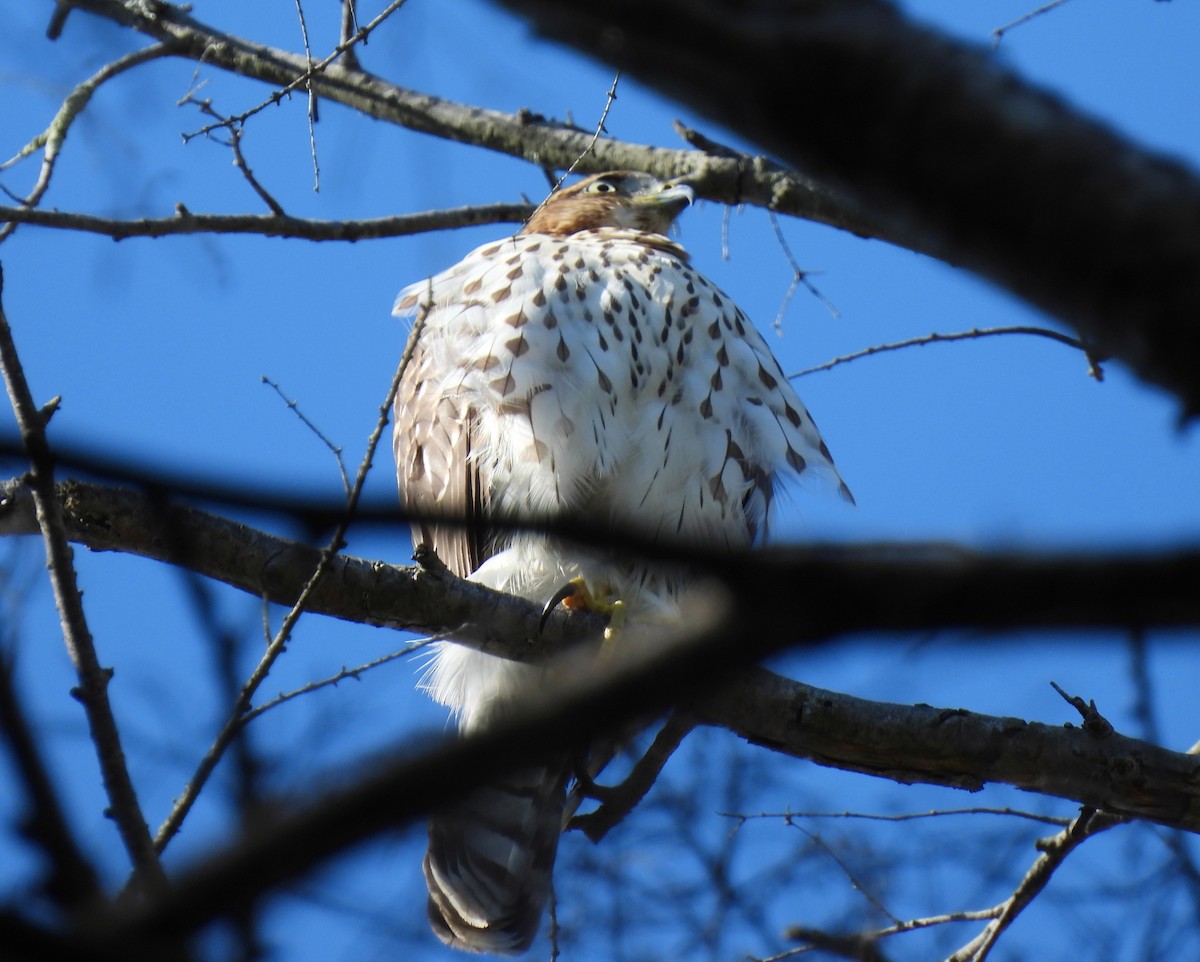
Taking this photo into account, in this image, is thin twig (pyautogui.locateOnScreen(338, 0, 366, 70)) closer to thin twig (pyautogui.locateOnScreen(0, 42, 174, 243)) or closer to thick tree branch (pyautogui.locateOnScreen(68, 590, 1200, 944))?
thin twig (pyautogui.locateOnScreen(0, 42, 174, 243))

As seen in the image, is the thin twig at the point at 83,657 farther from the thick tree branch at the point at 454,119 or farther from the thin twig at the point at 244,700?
→ the thick tree branch at the point at 454,119

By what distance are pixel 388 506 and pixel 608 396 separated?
3.08m

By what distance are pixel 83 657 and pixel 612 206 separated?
3.73 metres

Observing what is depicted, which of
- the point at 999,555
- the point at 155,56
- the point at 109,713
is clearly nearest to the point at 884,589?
the point at 999,555

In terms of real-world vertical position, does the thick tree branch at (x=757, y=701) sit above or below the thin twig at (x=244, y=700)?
above

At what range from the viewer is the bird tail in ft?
12.2

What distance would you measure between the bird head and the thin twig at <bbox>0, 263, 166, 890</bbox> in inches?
129

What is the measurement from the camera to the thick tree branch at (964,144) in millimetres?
958

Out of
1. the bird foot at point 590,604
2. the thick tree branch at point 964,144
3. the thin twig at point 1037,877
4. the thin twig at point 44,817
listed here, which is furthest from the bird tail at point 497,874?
the thick tree branch at point 964,144

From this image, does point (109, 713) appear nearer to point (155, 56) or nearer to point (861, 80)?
point (861, 80)

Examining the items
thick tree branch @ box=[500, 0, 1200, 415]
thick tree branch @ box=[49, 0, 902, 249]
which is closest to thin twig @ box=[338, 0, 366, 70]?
thick tree branch @ box=[49, 0, 902, 249]

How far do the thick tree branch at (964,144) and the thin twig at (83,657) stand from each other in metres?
0.85

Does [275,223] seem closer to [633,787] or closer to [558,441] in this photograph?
[558,441]

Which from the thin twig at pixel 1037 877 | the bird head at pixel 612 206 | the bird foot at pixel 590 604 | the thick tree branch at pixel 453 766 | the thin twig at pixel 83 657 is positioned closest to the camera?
the thick tree branch at pixel 453 766
